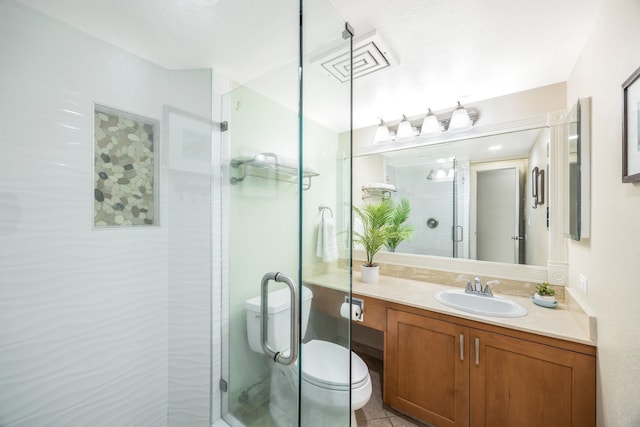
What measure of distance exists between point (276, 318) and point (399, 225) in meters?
1.42

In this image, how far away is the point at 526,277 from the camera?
1729mm

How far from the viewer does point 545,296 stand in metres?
1.57

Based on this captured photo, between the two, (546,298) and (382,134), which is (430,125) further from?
(546,298)

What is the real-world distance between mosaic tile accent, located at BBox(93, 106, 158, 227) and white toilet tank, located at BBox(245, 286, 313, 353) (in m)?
0.80

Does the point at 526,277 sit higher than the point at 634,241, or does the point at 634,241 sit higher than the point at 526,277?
the point at 634,241

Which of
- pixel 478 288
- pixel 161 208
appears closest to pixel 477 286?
pixel 478 288

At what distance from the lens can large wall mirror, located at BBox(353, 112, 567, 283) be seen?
1.69 m

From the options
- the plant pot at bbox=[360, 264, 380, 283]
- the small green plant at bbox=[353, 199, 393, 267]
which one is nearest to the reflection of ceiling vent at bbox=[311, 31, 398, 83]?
the small green plant at bbox=[353, 199, 393, 267]

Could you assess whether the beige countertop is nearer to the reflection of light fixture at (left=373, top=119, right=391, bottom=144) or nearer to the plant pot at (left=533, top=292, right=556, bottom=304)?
the plant pot at (left=533, top=292, right=556, bottom=304)

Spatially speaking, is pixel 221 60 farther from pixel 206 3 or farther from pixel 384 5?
pixel 384 5

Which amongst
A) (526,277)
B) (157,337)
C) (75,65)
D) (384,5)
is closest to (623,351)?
(526,277)

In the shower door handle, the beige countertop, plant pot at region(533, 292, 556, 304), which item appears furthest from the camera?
plant pot at region(533, 292, 556, 304)

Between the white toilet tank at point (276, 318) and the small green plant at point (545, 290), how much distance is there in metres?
1.57

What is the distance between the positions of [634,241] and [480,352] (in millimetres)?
881
